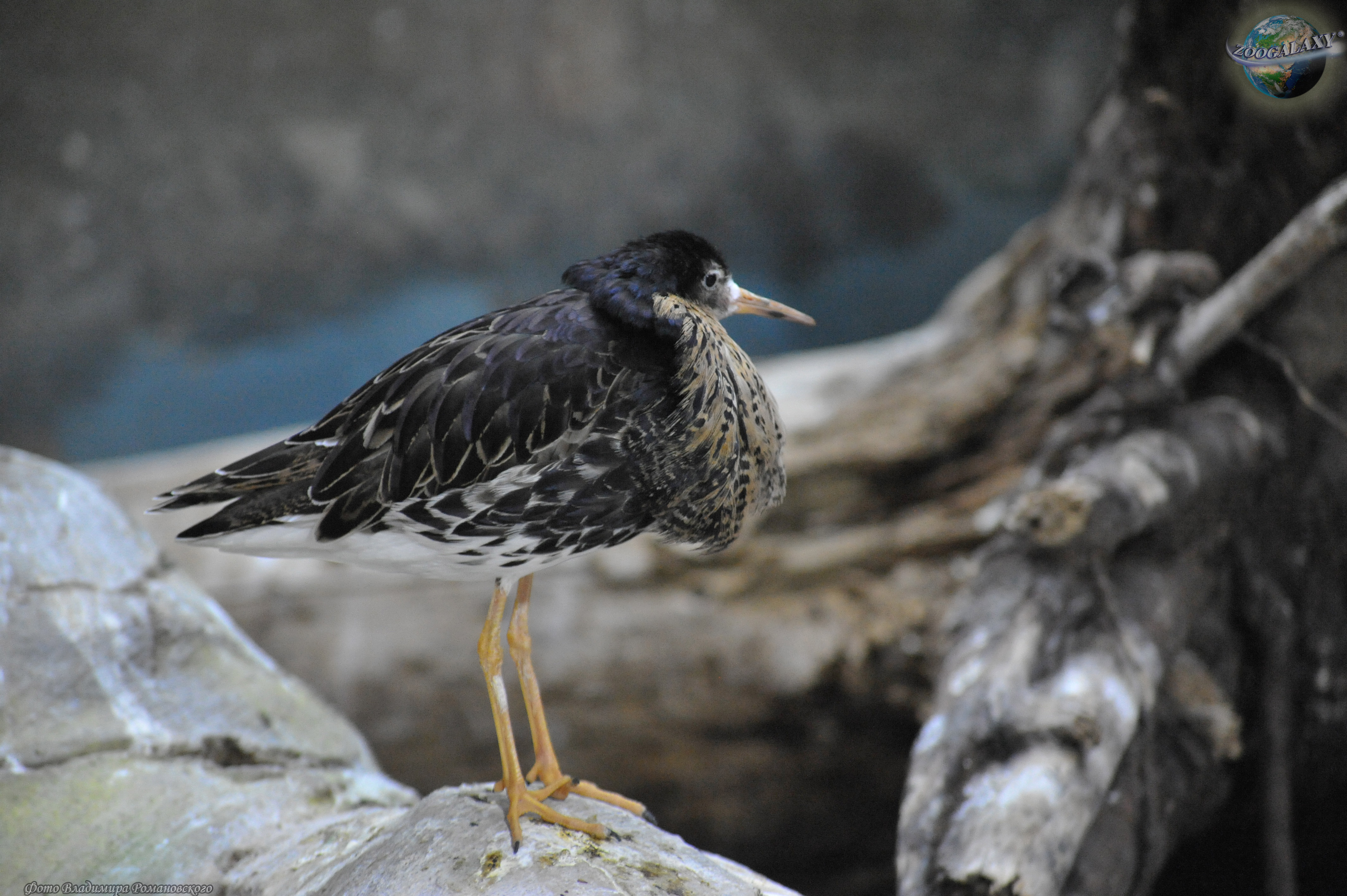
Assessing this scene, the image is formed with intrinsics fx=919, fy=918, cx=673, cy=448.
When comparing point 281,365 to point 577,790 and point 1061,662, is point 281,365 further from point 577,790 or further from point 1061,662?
point 1061,662

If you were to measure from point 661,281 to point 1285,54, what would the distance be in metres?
1.72

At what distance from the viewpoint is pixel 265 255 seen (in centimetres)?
506

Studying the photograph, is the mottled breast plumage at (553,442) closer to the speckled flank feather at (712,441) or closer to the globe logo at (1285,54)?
the speckled flank feather at (712,441)

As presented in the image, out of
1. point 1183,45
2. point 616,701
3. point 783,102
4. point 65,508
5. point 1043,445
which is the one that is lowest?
point 616,701

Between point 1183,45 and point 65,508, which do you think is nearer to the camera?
point 65,508

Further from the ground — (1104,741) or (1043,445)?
(1043,445)

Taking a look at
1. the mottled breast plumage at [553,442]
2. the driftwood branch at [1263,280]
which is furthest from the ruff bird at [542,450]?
the driftwood branch at [1263,280]

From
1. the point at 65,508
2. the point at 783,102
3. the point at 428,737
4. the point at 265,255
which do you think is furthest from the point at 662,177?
the point at 65,508

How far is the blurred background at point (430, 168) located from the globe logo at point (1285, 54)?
3174 mm

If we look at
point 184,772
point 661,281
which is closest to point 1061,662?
point 661,281

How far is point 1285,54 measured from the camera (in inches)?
85.0

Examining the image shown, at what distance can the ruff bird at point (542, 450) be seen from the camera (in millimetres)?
1439

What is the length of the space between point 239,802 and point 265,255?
3.84 m

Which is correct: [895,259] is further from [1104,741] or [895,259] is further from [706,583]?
[1104,741]
